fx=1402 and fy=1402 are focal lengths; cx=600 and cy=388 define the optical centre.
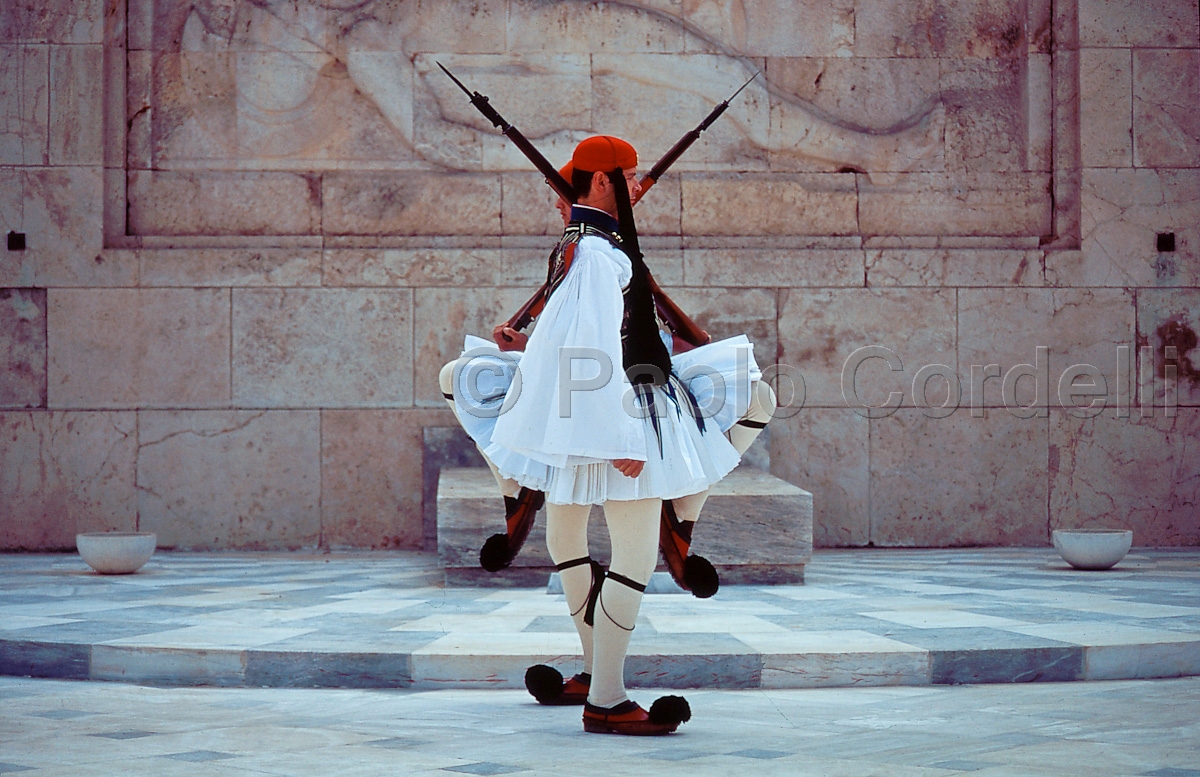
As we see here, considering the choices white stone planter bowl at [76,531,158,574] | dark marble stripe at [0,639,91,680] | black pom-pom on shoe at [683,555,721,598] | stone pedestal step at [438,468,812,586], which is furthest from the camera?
white stone planter bowl at [76,531,158,574]

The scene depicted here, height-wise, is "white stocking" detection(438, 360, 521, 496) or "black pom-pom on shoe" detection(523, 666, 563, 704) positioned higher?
"white stocking" detection(438, 360, 521, 496)

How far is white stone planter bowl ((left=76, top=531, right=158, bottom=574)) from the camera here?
26.9ft

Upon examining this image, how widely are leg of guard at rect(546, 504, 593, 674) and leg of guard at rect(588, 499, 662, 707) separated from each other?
193 millimetres

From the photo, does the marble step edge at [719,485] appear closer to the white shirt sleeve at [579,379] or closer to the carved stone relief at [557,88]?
the carved stone relief at [557,88]

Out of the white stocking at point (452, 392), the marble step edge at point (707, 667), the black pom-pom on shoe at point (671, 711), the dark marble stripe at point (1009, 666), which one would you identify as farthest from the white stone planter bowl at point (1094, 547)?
the black pom-pom on shoe at point (671, 711)

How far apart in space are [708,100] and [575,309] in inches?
241

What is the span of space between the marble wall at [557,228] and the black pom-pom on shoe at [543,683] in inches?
204

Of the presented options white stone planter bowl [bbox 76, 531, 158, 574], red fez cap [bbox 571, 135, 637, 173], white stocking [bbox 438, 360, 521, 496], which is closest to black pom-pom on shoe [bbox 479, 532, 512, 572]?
white stocking [bbox 438, 360, 521, 496]

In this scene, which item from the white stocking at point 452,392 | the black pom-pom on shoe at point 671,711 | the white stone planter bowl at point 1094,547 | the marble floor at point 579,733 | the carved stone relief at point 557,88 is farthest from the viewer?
the carved stone relief at point 557,88

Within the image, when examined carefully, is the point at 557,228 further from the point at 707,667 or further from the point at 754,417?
the point at 754,417

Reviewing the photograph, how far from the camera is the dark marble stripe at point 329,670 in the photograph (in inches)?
210

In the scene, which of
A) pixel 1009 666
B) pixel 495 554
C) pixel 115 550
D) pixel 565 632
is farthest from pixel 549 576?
→ pixel 1009 666

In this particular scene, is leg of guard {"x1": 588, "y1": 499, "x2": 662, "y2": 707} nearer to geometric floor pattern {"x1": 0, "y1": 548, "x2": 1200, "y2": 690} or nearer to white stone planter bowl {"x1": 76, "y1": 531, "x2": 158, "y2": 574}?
geometric floor pattern {"x1": 0, "y1": 548, "x2": 1200, "y2": 690}

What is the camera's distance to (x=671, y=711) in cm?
430
